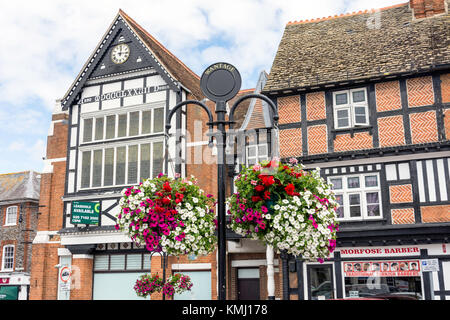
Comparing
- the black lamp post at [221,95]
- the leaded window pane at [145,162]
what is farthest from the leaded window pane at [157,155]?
the black lamp post at [221,95]

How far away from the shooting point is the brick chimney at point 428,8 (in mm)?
18906

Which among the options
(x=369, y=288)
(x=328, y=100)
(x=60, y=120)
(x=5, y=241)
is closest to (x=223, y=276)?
(x=369, y=288)

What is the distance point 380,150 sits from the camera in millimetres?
16297

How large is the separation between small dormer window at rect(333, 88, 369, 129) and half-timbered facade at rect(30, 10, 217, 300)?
5.86m

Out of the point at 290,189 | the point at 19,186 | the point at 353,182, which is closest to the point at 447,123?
the point at 353,182

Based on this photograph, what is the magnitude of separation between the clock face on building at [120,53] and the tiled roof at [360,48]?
23.1 feet

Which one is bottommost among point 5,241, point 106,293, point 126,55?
point 106,293

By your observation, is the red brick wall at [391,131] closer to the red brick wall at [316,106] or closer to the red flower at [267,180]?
the red brick wall at [316,106]

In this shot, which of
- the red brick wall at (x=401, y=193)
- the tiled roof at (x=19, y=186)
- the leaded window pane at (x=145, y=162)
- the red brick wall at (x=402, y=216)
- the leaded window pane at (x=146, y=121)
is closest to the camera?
the red brick wall at (x=402, y=216)

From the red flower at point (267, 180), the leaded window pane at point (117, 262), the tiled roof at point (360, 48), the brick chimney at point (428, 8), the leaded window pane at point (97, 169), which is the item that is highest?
the brick chimney at point (428, 8)

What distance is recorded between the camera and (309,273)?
1694 centimetres

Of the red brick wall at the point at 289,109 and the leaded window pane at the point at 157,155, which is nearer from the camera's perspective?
the red brick wall at the point at 289,109

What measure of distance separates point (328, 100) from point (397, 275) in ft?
22.0
